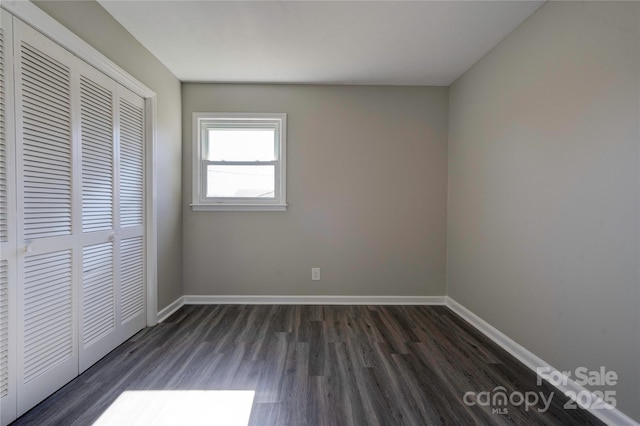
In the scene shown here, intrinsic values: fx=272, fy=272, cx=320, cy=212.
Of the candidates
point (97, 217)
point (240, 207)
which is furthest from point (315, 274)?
point (97, 217)

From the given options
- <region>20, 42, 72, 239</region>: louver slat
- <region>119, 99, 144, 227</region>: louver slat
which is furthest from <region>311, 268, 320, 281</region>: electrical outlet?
<region>20, 42, 72, 239</region>: louver slat

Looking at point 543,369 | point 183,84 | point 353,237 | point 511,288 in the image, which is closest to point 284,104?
point 183,84

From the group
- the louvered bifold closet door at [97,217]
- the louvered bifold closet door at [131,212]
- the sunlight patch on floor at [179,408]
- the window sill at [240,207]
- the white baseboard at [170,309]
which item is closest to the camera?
the sunlight patch on floor at [179,408]

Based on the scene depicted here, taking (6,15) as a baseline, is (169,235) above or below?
below

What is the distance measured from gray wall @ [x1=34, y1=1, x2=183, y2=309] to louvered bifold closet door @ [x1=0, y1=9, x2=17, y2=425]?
19.2 inches

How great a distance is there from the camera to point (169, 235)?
2828 mm

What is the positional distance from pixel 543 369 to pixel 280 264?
94.3 inches

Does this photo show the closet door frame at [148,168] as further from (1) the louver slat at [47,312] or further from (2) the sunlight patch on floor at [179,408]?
(2) the sunlight patch on floor at [179,408]

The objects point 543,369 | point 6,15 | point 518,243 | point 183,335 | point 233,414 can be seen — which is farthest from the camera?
point 183,335

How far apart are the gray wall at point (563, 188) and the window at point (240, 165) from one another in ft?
6.84

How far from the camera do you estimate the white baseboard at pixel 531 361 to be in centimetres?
140

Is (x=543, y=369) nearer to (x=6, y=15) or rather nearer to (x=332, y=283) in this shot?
(x=332, y=283)

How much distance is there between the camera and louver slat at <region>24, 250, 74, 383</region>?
1.45 metres

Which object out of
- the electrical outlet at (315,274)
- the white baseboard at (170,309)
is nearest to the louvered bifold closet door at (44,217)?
the white baseboard at (170,309)
